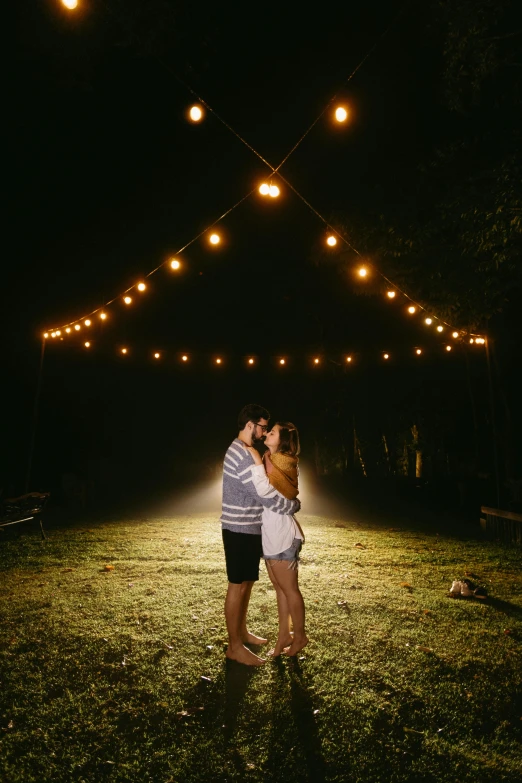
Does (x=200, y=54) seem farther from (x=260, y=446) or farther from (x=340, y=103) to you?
(x=260, y=446)

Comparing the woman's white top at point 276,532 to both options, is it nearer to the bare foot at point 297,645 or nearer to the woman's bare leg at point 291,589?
the woman's bare leg at point 291,589

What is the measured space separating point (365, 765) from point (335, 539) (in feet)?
22.0

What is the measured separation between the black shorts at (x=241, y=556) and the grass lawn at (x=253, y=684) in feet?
2.43

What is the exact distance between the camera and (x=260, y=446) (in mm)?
29156

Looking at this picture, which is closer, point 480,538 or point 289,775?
point 289,775

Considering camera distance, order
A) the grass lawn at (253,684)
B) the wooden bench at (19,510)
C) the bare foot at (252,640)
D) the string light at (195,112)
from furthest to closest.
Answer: the wooden bench at (19,510), the string light at (195,112), the bare foot at (252,640), the grass lawn at (253,684)

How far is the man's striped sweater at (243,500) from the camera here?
11.7 ft

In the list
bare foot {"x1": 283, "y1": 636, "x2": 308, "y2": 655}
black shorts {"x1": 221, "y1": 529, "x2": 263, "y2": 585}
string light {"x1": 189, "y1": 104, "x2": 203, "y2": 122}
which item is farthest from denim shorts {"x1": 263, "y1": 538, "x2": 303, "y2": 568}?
string light {"x1": 189, "y1": 104, "x2": 203, "y2": 122}

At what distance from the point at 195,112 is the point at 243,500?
185 inches

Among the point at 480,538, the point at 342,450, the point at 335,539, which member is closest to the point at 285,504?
the point at 335,539

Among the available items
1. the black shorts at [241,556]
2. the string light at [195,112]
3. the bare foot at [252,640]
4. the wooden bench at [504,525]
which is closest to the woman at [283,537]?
the black shorts at [241,556]

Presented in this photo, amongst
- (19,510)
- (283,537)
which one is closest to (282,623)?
(283,537)

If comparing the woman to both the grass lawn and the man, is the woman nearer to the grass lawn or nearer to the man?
the man

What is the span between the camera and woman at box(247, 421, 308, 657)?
361 centimetres
